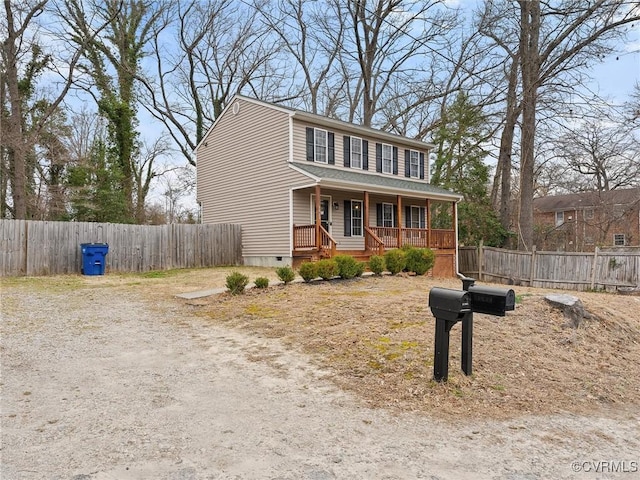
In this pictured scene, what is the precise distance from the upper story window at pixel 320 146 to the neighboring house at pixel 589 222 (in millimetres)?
17419

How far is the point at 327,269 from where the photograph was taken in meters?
10.7

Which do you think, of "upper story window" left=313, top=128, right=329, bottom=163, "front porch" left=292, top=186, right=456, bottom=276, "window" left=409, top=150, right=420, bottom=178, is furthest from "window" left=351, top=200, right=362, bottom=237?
"window" left=409, top=150, right=420, bottom=178

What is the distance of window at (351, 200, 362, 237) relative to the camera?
17578 millimetres

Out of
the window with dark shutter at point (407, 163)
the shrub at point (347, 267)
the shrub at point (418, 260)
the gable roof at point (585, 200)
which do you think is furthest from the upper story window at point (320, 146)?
the gable roof at point (585, 200)

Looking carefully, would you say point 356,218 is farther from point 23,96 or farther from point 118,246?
point 23,96

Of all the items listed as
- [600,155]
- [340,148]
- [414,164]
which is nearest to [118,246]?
[340,148]

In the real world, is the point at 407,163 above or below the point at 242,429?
above

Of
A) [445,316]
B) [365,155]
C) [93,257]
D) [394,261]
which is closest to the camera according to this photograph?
[445,316]

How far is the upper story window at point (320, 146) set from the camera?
16.5m

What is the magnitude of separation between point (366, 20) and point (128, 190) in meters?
16.2

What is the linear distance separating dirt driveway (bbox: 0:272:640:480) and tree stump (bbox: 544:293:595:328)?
8.58 ft

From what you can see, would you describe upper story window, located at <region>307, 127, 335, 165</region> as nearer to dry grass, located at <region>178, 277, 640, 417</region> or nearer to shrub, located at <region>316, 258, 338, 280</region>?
shrub, located at <region>316, 258, 338, 280</region>

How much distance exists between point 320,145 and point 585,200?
2604 cm

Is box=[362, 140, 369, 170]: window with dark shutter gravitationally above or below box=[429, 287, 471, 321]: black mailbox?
above
